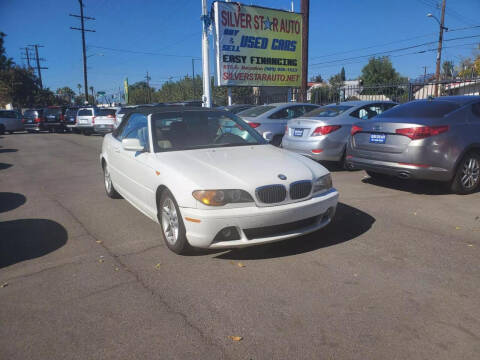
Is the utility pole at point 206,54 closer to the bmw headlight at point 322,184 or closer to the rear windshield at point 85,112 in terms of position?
the rear windshield at point 85,112

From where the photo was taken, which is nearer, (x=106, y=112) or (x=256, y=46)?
(x=256, y=46)

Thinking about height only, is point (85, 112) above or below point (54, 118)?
above

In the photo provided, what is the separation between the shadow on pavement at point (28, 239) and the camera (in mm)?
4217

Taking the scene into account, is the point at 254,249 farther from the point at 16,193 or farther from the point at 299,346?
the point at 16,193

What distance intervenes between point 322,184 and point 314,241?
26.2 inches

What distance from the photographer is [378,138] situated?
6406 mm

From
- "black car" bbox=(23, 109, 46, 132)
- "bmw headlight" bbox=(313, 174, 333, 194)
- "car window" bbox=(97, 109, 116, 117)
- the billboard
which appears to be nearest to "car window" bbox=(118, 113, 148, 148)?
"bmw headlight" bbox=(313, 174, 333, 194)

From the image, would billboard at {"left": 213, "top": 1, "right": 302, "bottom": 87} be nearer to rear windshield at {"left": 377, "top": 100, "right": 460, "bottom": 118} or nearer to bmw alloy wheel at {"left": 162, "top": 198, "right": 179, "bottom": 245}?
rear windshield at {"left": 377, "top": 100, "right": 460, "bottom": 118}

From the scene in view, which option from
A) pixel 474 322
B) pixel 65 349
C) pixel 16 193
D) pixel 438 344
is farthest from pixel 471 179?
pixel 16 193

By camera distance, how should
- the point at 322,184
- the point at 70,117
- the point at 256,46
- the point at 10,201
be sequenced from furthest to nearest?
the point at 70,117 → the point at 256,46 → the point at 10,201 → the point at 322,184

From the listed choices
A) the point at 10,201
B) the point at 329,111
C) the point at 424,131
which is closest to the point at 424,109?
the point at 424,131

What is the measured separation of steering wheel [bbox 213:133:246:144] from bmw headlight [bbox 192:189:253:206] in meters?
1.41

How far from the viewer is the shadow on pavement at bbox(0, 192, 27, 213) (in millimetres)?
6266

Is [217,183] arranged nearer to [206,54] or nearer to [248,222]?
[248,222]
